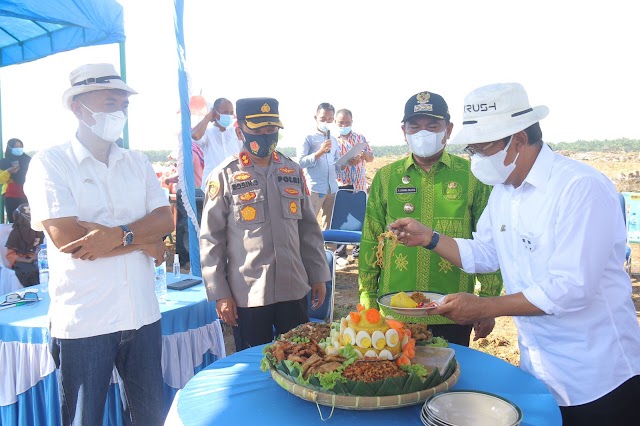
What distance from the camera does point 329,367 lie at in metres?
1.85

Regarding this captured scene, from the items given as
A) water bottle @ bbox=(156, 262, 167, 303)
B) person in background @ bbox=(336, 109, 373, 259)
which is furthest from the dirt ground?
water bottle @ bbox=(156, 262, 167, 303)

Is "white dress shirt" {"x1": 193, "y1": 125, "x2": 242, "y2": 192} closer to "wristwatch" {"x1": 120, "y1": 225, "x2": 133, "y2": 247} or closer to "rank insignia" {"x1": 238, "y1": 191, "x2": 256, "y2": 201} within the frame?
"rank insignia" {"x1": 238, "y1": 191, "x2": 256, "y2": 201}

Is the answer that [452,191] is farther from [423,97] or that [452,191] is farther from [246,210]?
[246,210]

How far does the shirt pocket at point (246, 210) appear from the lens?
3.14 meters

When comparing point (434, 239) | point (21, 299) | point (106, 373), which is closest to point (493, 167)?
point (434, 239)

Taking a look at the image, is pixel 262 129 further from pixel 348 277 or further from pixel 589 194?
pixel 348 277

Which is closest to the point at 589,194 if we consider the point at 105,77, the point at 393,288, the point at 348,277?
the point at 393,288

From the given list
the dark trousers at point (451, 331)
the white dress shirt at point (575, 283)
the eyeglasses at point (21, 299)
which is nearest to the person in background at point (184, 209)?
the eyeglasses at point (21, 299)

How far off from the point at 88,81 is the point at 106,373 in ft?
4.75

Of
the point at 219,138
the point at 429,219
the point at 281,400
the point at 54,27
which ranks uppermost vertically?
the point at 54,27

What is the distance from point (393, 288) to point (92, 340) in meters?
1.64

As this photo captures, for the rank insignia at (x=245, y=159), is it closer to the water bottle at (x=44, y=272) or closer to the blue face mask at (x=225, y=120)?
the water bottle at (x=44, y=272)

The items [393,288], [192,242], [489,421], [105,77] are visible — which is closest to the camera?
[489,421]

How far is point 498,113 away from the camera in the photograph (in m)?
2.11
